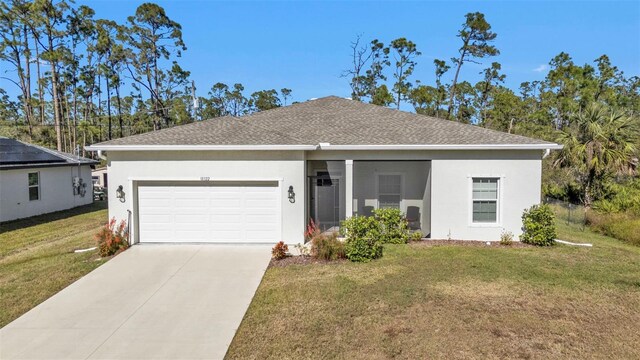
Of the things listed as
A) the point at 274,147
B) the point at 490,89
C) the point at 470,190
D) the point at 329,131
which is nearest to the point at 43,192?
the point at 274,147

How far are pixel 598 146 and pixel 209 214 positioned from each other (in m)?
16.5

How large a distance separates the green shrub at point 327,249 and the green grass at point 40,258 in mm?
5844

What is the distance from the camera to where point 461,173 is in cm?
1152

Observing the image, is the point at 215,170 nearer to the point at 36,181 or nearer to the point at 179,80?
the point at 36,181

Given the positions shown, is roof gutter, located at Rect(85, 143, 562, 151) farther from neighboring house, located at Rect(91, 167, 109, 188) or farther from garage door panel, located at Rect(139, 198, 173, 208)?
neighboring house, located at Rect(91, 167, 109, 188)

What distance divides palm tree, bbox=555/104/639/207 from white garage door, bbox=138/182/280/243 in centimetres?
1402

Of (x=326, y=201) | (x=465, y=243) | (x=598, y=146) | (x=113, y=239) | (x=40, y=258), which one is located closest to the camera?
(x=40, y=258)

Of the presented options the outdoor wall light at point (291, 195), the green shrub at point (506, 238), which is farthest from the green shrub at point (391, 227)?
the green shrub at point (506, 238)

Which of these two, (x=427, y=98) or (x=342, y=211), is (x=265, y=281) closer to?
(x=342, y=211)

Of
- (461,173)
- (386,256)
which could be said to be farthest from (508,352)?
(461,173)

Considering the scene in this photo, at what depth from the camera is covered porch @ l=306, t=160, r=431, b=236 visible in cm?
1346

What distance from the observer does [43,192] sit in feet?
60.7

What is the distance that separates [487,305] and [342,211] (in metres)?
7.54

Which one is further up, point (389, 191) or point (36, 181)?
point (36, 181)
